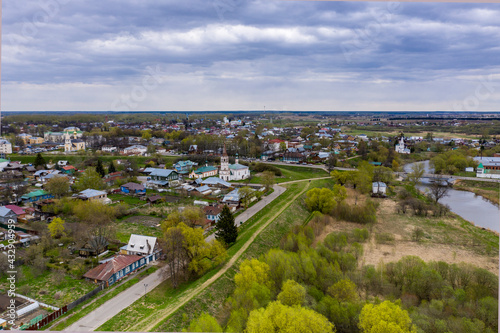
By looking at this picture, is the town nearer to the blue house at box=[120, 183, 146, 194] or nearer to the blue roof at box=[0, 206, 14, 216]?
the blue house at box=[120, 183, 146, 194]

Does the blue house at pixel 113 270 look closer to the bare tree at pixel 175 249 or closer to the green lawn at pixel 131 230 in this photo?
the bare tree at pixel 175 249

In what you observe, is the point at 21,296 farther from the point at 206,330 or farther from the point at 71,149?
the point at 71,149

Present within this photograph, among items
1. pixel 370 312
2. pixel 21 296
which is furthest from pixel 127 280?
pixel 370 312

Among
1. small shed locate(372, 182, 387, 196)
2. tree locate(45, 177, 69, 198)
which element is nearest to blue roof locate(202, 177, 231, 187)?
tree locate(45, 177, 69, 198)

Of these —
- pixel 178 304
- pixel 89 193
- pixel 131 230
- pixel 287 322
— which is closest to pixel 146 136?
pixel 89 193

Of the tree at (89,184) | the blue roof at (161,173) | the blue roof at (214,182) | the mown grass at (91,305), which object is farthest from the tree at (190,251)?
the blue roof at (161,173)
